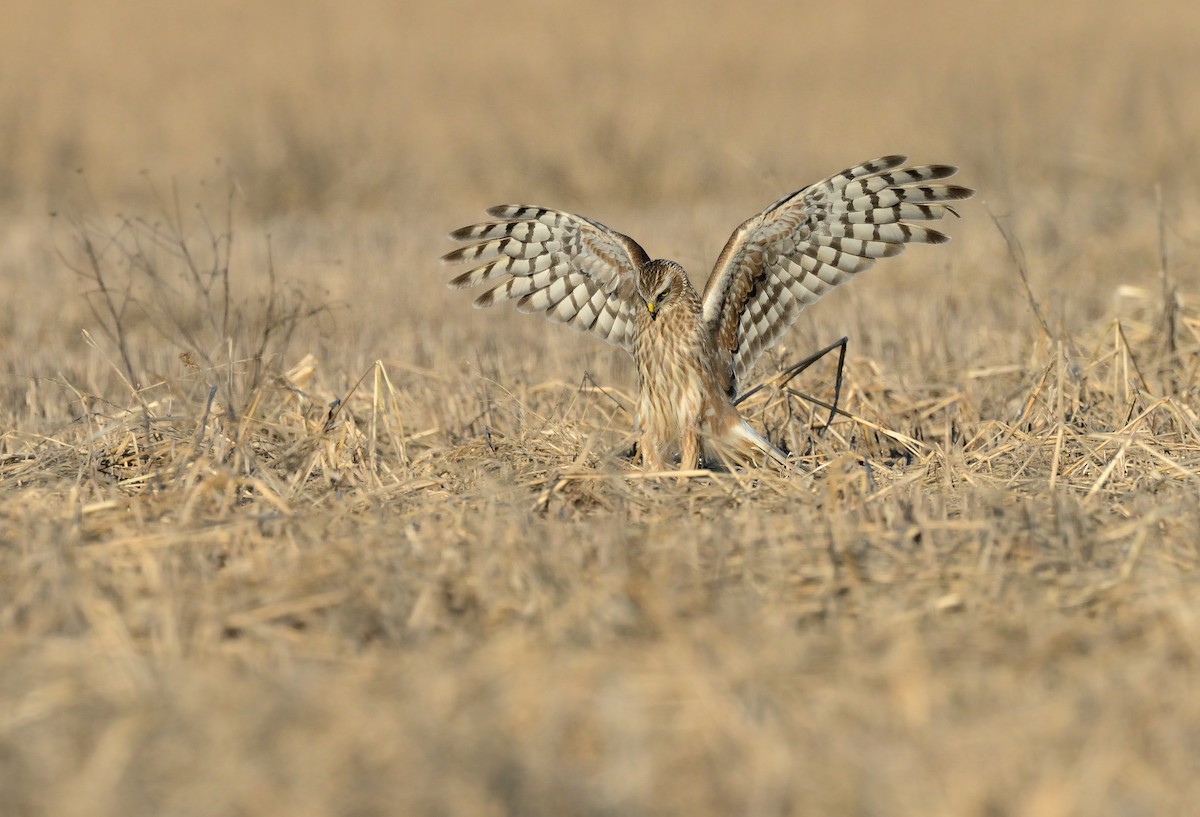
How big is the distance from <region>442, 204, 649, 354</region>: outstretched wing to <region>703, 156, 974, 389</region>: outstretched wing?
385 mm

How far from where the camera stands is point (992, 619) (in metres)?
3.58

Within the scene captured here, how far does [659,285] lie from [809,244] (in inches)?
26.5

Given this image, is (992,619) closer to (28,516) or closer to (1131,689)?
(1131,689)

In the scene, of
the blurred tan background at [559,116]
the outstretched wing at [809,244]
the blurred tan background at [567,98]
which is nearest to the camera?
the outstretched wing at [809,244]

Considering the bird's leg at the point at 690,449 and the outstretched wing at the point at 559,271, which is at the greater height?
the outstretched wing at the point at 559,271

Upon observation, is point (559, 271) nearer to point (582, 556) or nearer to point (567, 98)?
point (582, 556)

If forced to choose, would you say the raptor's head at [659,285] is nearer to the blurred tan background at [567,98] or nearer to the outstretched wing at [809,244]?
the outstretched wing at [809,244]

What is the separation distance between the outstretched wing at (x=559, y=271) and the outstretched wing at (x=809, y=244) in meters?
0.38

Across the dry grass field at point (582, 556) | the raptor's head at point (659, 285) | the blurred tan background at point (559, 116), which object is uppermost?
the blurred tan background at point (559, 116)

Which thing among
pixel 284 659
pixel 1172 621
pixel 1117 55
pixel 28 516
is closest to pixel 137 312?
pixel 28 516

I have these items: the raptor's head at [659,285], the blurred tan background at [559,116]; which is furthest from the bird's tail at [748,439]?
the blurred tan background at [559,116]

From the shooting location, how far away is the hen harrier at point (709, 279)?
17.6 ft

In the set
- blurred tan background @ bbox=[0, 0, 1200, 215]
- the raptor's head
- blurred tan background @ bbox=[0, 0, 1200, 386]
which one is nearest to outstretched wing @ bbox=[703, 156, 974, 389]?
the raptor's head

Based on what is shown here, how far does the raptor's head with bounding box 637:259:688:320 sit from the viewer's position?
208 inches
